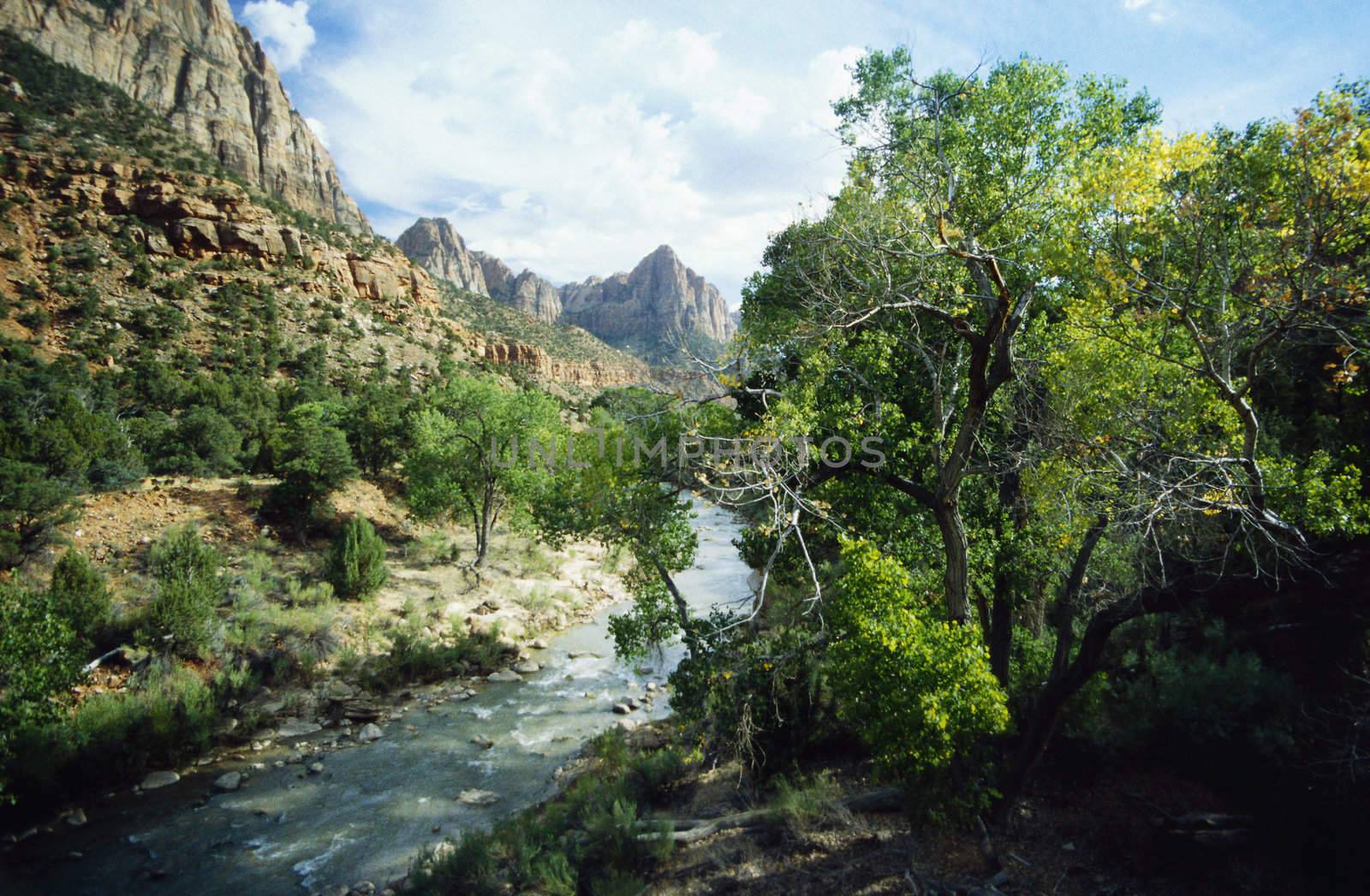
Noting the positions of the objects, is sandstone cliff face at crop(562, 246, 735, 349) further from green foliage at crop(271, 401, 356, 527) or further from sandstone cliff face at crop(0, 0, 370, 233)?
green foliage at crop(271, 401, 356, 527)

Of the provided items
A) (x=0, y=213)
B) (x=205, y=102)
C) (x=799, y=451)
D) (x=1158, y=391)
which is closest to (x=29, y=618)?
(x=799, y=451)

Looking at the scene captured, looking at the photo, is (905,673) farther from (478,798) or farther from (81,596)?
(81,596)

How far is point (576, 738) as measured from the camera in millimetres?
12953

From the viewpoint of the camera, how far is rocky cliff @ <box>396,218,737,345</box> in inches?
5704

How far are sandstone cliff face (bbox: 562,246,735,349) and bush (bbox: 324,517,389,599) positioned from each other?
5243 inches

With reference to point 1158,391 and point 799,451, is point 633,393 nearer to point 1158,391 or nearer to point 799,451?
point 799,451

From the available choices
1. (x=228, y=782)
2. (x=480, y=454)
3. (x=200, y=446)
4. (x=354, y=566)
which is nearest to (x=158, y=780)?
(x=228, y=782)

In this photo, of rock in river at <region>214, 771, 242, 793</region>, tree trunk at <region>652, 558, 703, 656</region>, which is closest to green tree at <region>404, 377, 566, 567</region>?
rock in river at <region>214, 771, 242, 793</region>

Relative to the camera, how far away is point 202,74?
69438mm

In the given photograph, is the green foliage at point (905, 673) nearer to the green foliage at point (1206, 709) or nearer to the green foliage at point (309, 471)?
the green foliage at point (1206, 709)

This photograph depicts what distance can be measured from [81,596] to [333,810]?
293 inches

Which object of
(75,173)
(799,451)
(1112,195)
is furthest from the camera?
(75,173)

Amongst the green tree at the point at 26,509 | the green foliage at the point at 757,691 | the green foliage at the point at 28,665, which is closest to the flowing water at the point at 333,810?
the green foliage at the point at 28,665

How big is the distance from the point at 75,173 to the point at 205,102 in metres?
44.9
